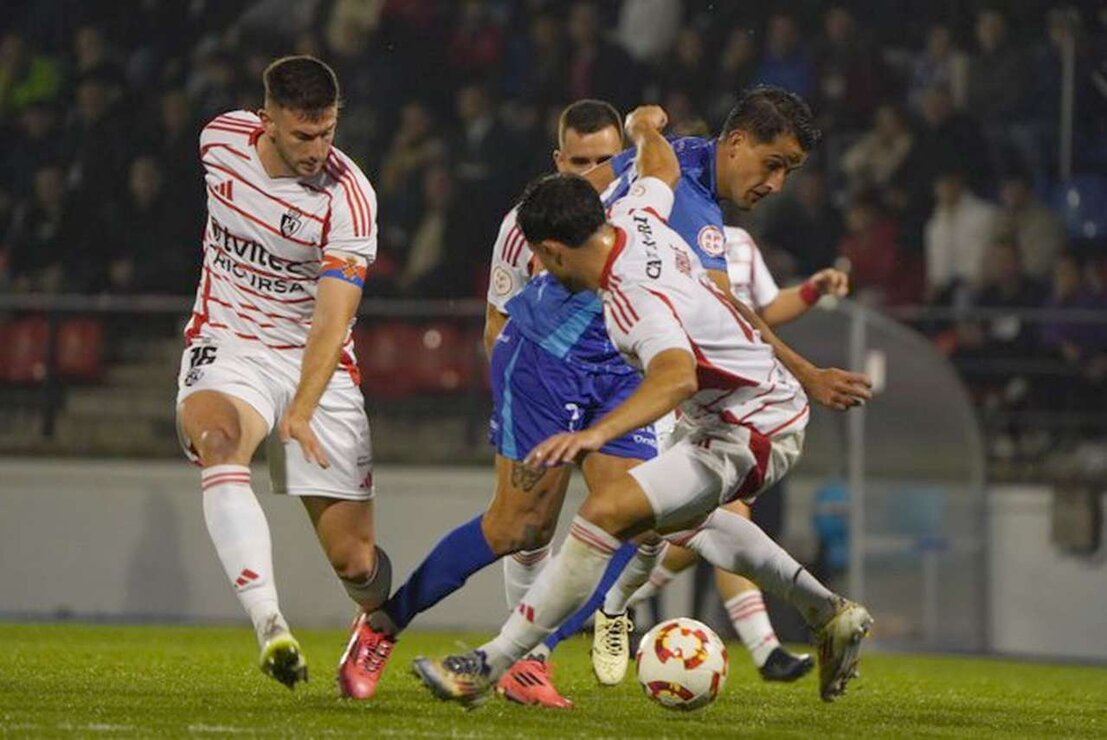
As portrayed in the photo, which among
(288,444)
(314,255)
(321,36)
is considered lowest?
(288,444)

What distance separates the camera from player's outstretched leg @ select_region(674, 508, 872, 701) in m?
6.25

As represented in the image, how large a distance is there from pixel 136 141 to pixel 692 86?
4.05 m

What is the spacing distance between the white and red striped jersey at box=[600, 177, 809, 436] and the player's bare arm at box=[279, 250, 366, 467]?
898mm

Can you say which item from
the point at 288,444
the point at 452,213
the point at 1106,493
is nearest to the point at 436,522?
the point at 452,213

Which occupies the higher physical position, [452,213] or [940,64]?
[940,64]

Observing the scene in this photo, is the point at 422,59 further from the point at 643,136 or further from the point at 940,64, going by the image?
the point at 643,136

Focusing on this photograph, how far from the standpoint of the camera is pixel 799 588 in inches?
A: 251

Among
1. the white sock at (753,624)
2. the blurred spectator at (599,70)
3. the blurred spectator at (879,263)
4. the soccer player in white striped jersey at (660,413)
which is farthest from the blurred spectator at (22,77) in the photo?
the soccer player in white striped jersey at (660,413)

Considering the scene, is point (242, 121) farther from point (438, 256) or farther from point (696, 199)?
point (438, 256)

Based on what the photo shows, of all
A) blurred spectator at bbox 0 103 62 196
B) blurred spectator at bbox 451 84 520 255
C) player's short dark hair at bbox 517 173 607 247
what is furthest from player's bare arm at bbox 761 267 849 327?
blurred spectator at bbox 0 103 62 196

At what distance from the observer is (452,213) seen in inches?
581

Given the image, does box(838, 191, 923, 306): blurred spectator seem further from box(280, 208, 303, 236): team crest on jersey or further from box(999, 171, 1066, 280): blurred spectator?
box(280, 208, 303, 236): team crest on jersey

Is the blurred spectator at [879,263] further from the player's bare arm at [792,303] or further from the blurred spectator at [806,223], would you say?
the player's bare arm at [792,303]

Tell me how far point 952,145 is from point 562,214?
9.17m
